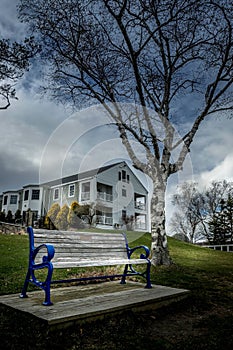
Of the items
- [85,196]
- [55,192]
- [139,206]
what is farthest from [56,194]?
[139,206]

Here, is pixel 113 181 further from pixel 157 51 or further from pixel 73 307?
pixel 73 307

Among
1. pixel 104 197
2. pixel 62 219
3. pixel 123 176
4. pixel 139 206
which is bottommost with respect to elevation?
pixel 62 219

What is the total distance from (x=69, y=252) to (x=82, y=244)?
30 cm

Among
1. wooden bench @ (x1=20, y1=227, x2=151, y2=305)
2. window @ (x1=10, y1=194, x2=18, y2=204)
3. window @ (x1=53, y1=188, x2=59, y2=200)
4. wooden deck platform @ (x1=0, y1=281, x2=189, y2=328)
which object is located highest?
window @ (x1=10, y1=194, x2=18, y2=204)

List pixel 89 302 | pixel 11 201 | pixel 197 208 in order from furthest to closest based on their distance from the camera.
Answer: pixel 11 201
pixel 197 208
pixel 89 302

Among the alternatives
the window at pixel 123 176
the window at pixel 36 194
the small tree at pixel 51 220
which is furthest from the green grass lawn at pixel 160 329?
the window at pixel 36 194

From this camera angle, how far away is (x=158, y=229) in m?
8.18

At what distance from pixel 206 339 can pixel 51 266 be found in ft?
6.08

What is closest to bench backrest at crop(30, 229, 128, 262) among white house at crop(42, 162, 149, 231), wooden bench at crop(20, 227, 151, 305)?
wooden bench at crop(20, 227, 151, 305)

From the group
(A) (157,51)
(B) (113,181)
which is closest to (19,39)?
(A) (157,51)

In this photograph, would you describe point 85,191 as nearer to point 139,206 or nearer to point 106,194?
point 106,194

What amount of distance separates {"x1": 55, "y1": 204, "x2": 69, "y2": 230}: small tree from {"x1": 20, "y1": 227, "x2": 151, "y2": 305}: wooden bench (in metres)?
14.6

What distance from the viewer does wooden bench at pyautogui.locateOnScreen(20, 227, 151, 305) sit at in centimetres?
358

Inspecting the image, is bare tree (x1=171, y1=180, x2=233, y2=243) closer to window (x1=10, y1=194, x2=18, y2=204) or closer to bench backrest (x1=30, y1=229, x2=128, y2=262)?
window (x1=10, y1=194, x2=18, y2=204)
